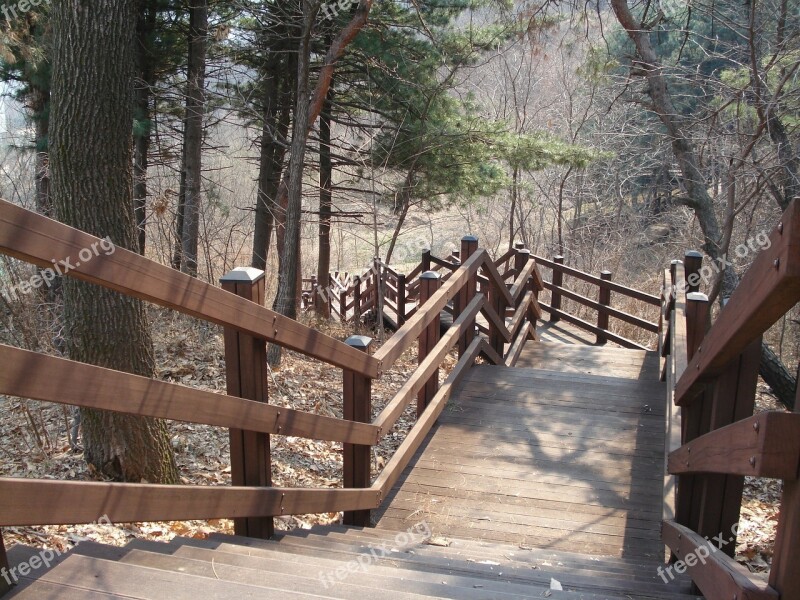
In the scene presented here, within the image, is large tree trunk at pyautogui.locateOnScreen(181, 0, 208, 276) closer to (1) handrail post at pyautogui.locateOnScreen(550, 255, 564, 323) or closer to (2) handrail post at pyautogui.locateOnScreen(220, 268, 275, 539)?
(1) handrail post at pyautogui.locateOnScreen(550, 255, 564, 323)

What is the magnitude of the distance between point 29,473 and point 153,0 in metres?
9.23

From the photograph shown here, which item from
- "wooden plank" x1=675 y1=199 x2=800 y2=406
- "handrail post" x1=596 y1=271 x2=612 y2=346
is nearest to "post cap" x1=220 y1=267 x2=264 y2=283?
"wooden plank" x1=675 y1=199 x2=800 y2=406

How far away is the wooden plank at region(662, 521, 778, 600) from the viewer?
1780mm

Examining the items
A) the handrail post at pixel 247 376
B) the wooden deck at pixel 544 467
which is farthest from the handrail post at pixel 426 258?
the handrail post at pixel 247 376

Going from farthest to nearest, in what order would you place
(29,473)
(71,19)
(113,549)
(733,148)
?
(733,148) → (29,473) → (71,19) → (113,549)

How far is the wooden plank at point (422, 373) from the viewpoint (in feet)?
13.9

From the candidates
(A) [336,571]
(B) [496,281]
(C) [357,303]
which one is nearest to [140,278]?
(A) [336,571]

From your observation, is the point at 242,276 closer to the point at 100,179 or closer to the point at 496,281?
the point at 100,179

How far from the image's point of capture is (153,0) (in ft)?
38.4

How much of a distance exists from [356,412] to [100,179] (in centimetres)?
254

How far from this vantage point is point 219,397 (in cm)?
256

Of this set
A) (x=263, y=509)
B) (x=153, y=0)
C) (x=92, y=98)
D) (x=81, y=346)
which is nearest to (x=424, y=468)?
(x=263, y=509)

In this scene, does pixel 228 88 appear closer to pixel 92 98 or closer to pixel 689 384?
pixel 92 98

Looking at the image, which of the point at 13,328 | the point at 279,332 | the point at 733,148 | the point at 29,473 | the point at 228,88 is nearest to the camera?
the point at 279,332
